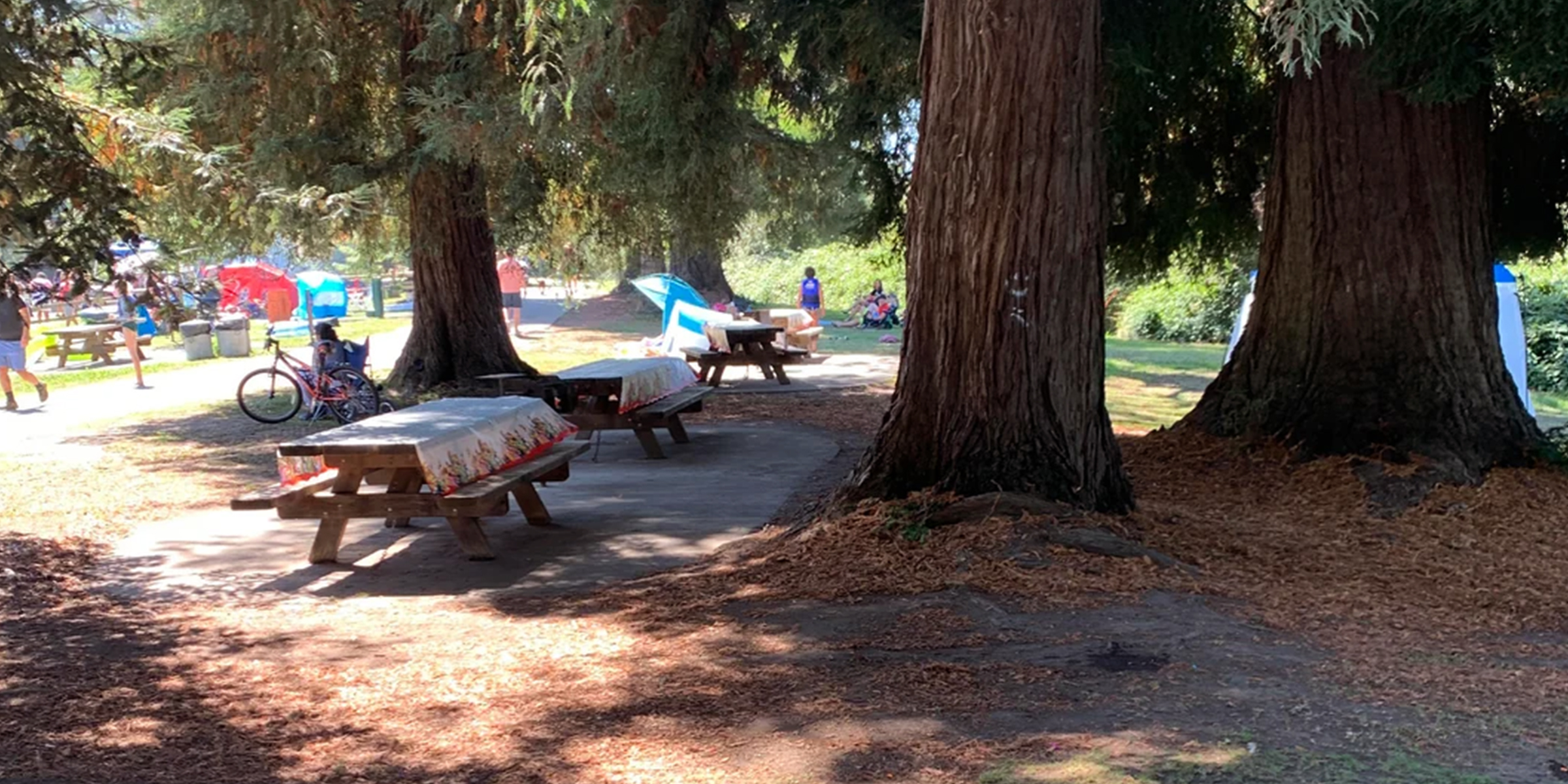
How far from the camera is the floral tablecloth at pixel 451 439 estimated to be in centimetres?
771

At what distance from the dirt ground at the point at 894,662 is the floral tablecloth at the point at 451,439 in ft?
2.62

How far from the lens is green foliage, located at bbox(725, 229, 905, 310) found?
41969mm

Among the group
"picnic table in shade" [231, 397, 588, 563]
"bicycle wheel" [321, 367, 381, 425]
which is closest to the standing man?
"bicycle wheel" [321, 367, 381, 425]

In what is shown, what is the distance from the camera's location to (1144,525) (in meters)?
7.49

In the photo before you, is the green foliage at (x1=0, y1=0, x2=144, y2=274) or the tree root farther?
the tree root

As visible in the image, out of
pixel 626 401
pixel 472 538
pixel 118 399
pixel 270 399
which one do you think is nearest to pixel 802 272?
pixel 118 399

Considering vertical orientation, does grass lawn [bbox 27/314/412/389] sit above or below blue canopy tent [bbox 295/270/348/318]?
below

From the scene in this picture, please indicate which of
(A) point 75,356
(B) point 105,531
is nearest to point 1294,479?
(B) point 105,531

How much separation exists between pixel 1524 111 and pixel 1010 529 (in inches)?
220

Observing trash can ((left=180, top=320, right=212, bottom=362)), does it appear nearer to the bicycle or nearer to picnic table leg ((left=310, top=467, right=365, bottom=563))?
the bicycle

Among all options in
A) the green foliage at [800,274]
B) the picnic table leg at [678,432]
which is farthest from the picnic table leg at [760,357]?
the green foliage at [800,274]

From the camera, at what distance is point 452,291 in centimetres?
1753

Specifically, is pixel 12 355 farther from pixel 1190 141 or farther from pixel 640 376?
pixel 1190 141

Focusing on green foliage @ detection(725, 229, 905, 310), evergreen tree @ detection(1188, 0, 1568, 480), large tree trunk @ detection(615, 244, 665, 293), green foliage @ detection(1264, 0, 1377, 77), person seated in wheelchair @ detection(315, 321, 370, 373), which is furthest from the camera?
green foliage @ detection(725, 229, 905, 310)
